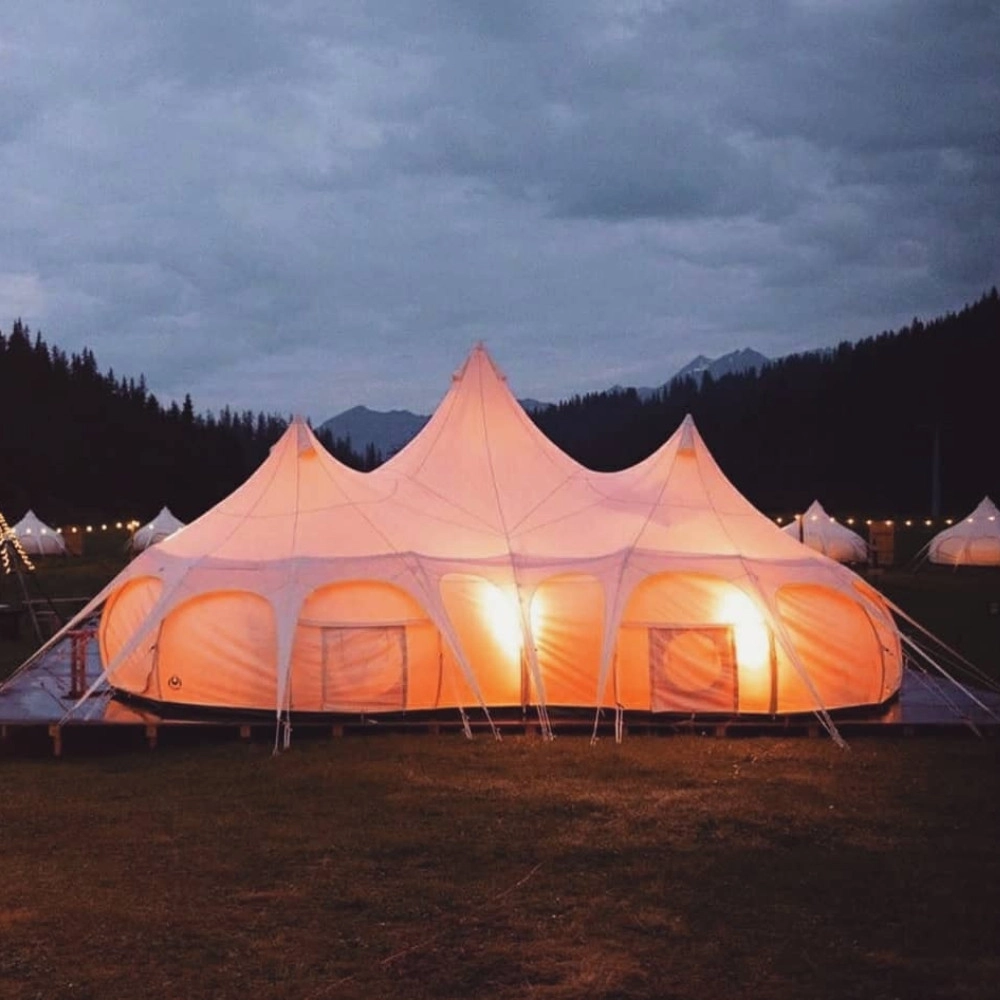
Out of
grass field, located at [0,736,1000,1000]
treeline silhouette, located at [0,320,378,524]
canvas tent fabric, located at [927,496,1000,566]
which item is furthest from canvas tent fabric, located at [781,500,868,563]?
treeline silhouette, located at [0,320,378,524]

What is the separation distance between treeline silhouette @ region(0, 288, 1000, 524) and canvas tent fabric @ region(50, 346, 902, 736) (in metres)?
70.5

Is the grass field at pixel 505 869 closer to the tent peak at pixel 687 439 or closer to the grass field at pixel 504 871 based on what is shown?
the grass field at pixel 504 871

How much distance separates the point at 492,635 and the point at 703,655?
2268 mm

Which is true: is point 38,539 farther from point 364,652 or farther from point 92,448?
point 92,448

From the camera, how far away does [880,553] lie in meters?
39.0

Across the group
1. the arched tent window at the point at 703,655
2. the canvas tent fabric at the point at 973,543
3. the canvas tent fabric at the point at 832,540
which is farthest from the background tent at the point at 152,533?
the arched tent window at the point at 703,655

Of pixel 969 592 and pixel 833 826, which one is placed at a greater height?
pixel 969 592

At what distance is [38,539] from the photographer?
4559 cm

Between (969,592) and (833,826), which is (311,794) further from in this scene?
(969,592)

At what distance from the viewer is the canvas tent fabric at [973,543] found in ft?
124

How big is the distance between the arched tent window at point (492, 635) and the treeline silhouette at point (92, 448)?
71557 mm

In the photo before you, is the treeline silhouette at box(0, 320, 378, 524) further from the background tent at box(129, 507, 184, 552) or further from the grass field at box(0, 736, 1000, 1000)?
the grass field at box(0, 736, 1000, 1000)

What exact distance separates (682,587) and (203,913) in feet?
23.4

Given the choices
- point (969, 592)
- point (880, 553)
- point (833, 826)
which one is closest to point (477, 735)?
point (833, 826)
